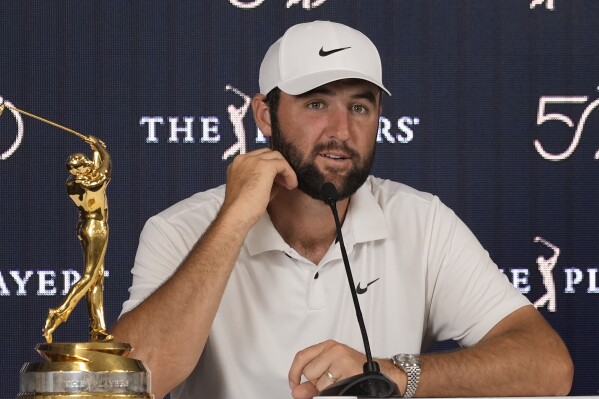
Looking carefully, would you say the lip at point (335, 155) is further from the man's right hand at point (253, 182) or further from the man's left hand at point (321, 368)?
the man's left hand at point (321, 368)

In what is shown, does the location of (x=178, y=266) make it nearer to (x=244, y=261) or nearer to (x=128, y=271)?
(x=244, y=261)

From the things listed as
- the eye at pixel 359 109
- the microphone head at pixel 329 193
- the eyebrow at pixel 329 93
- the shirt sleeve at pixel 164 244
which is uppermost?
the eyebrow at pixel 329 93

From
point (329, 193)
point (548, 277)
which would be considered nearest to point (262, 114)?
point (329, 193)

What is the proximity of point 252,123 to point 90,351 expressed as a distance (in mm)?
1466

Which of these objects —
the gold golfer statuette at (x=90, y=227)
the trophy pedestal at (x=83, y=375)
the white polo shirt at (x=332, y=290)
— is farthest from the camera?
the white polo shirt at (x=332, y=290)

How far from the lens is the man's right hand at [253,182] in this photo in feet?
6.77

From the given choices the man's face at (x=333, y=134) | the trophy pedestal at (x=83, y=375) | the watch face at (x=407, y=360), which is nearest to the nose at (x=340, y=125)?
the man's face at (x=333, y=134)

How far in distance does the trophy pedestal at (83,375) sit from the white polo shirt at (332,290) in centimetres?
81

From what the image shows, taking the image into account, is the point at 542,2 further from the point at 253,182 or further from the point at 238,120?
the point at 253,182

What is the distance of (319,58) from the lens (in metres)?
2.19

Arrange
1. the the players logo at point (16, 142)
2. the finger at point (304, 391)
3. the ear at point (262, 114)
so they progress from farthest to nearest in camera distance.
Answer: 1. the the players logo at point (16, 142)
2. the ear at point (262, 114)
3. the finger at point (304, 391)

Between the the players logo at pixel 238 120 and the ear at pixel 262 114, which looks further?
the the players logo at pixel 238 120

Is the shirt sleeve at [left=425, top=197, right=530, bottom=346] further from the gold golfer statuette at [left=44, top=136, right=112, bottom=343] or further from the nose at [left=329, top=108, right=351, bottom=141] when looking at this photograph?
the gold golfer statuette at [left=44, top=136, right=112, bottom=343]

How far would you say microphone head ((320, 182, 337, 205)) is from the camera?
6.35 feet
